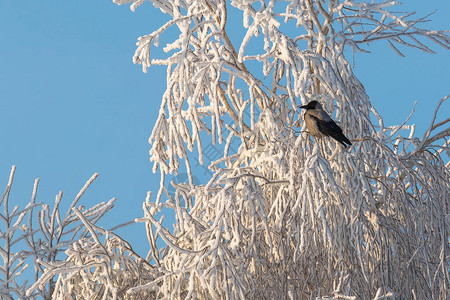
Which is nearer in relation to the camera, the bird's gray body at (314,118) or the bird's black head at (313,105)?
the bird's gray body at (314,118)

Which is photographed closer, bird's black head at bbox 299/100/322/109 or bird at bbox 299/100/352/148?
bird at bbox 299/100/352/148

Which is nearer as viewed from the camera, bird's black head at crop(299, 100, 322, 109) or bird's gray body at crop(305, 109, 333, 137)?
bird's gray body at crop(305, 109, 333, 137)

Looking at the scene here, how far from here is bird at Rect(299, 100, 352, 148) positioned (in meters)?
5.39

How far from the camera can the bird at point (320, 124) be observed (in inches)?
212

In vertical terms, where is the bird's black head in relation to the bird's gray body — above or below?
above

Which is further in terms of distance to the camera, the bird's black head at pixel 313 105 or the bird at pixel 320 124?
the bird's black head at pixel 313 105

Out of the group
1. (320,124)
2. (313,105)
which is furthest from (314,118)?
(313,105)

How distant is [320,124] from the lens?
17.8 feet

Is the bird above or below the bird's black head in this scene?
below

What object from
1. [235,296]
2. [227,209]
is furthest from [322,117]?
[235,296]

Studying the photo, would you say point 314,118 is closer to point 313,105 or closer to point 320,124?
point 320,124

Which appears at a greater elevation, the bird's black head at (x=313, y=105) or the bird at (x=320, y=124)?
the bird's black head at (x=313, y=105)

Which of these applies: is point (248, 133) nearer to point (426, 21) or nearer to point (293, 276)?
point (293, 276)

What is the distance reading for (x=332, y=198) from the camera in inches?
212
